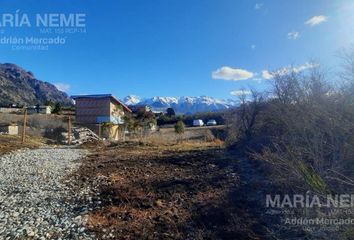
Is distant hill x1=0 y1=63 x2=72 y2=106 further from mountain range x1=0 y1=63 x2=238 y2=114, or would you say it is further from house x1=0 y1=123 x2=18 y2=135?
house x1=0 y1=123 x2=18 y2=135

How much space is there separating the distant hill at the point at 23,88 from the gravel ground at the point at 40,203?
2955 inches

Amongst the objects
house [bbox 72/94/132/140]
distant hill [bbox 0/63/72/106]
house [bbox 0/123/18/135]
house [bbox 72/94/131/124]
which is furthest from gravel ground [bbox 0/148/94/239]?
distant hill [bbox 0/63/72/106]

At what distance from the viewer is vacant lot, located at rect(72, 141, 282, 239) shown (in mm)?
4812

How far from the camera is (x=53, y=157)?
38.6ft

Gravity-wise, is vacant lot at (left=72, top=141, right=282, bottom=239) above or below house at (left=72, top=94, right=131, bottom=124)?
below

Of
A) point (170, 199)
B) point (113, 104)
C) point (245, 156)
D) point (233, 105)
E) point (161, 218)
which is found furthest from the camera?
point (113, 104)

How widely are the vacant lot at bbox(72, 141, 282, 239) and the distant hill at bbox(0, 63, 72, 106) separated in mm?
76733

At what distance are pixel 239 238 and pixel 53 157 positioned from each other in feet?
29.8

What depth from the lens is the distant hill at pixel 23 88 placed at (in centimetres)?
8355

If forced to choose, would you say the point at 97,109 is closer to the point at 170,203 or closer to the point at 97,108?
the point at 97,108

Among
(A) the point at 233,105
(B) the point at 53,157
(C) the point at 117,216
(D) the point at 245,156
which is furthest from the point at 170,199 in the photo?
(A) the point at 233,105

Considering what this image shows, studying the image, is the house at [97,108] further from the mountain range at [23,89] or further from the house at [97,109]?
the mountain range at [23,89]

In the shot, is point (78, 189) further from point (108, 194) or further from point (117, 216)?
point (117, 216)

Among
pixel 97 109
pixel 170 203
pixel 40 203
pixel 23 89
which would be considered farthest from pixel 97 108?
pixel 23 89
